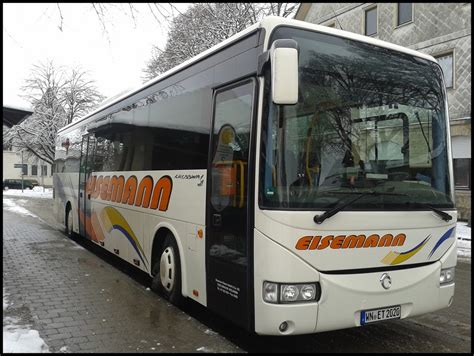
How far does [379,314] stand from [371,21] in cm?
2167

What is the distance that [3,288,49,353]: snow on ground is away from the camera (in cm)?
430

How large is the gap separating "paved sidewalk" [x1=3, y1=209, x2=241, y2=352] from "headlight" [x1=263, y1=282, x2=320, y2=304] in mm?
834

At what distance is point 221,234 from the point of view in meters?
4.72

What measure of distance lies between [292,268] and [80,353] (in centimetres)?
210

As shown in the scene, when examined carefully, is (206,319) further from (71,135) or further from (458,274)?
(71,135)

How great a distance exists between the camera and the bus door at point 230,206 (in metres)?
4.36

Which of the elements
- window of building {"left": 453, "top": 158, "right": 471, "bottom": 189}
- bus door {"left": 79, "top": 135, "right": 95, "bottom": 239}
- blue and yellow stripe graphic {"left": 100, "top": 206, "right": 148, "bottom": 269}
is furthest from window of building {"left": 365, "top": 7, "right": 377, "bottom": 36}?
blue and yellow stripe graphic {"left": 100, "top": 206, "right": 148, "bottom": 269}

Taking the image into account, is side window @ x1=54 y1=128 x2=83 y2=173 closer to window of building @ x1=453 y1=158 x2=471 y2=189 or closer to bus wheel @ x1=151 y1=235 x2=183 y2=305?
bus wheel @ x1=151 y1=235 x2=183 y2=305

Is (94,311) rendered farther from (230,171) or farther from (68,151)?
(68,151)

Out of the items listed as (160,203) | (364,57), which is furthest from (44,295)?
(364,57)

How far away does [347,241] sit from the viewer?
4.22 metres

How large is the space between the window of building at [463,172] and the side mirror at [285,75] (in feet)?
57.6

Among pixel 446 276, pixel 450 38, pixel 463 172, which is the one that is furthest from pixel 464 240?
pixel 446 276

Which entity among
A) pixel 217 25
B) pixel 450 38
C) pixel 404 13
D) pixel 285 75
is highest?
pixel 404 13
